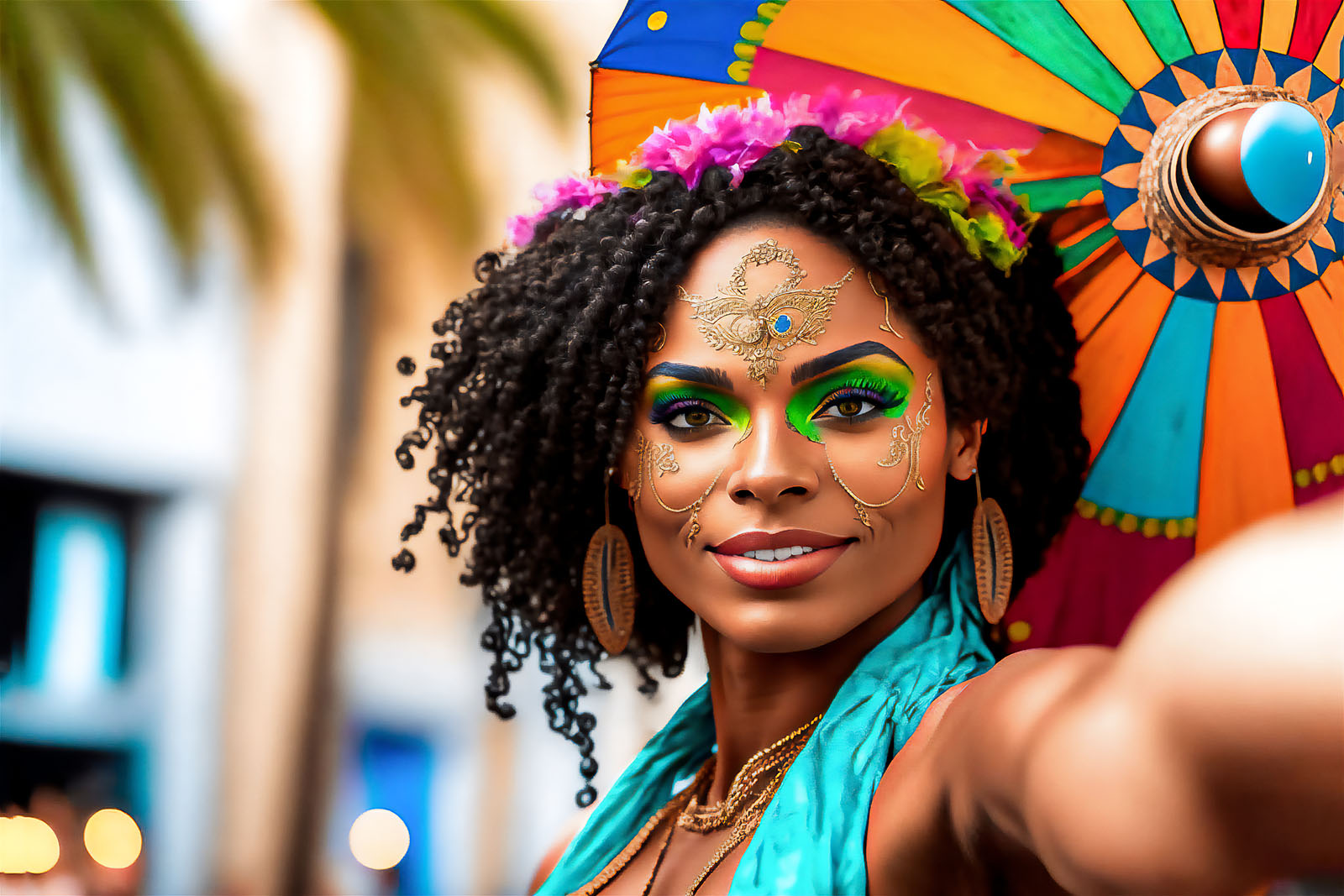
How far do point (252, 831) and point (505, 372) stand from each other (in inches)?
116

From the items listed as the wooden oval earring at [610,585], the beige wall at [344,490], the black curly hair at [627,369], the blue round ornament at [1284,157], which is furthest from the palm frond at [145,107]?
the blue round ornament at [1284,157]

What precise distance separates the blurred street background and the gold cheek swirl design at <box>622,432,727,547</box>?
2.34 metres

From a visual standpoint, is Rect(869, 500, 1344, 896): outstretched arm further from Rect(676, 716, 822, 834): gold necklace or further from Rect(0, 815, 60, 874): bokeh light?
Rect(0, 815, 60, 874): bokeh light

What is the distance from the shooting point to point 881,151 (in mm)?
1611

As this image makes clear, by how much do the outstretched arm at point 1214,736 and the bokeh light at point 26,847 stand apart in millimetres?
3735

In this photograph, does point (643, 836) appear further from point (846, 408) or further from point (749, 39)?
point (749, 39)

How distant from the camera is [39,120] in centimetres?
355

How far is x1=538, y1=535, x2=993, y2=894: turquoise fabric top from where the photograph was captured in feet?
4.09

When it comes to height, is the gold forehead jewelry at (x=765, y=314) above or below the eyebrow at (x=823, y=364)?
above

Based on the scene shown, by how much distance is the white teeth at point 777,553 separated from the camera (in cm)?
145

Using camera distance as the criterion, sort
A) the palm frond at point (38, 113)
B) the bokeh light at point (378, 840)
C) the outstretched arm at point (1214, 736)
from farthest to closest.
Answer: the bokeh light at point (378, 840)
the palm frond at point (38, 113)
the outstretched arm at point (1214, 736)

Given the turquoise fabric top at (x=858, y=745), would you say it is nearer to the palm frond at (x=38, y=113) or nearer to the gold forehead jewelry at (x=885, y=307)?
the gold forehead jewelry at (x=885, y=307)

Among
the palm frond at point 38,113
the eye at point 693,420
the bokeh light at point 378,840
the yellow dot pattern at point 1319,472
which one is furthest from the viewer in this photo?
the bokeh light at point 378,840

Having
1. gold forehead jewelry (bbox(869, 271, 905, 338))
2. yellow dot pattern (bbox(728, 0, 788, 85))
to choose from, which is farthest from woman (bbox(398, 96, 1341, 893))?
yellow dot pattern (bbox(728, 0, 788, 85))
